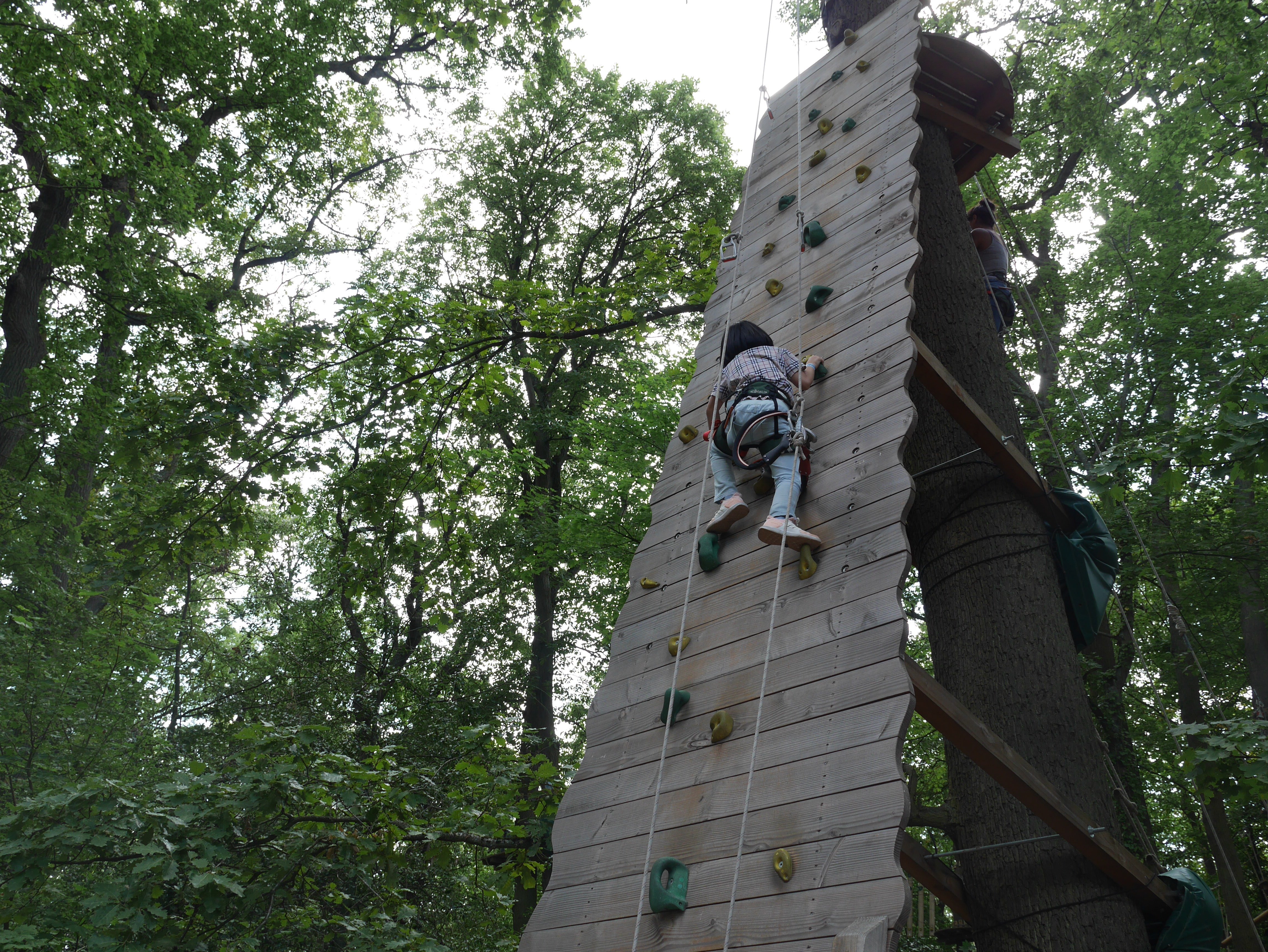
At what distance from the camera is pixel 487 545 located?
1331 centimetres

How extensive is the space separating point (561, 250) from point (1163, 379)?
10103mm

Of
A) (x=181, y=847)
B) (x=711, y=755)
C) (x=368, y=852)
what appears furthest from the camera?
(x=368, y=852)

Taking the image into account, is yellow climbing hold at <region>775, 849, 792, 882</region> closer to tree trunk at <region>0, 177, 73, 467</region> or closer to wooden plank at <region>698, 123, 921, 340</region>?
wooden plank at <region>698, 123, 921, 340</region>

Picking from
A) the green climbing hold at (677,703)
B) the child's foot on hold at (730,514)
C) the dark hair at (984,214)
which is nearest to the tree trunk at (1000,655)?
the child's foot on hold at (730,514)

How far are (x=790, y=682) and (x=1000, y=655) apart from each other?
1.04 metres

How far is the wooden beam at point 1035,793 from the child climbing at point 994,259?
279 centimetres

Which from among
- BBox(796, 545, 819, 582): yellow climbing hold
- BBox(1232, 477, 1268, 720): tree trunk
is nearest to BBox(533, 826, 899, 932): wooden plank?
BBox(796, 545, 819, 582): yellow climbing hold

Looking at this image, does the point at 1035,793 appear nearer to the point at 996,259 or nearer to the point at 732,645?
the point at 732,645

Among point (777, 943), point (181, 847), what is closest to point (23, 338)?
point (181, 847)

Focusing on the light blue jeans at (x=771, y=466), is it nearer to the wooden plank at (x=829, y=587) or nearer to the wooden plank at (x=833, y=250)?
the wooden plank at (x=829, y=587)

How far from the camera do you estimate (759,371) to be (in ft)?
11.0

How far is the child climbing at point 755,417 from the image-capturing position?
9.45ft

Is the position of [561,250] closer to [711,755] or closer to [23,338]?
[23,338]

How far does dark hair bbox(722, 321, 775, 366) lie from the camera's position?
145 inches
